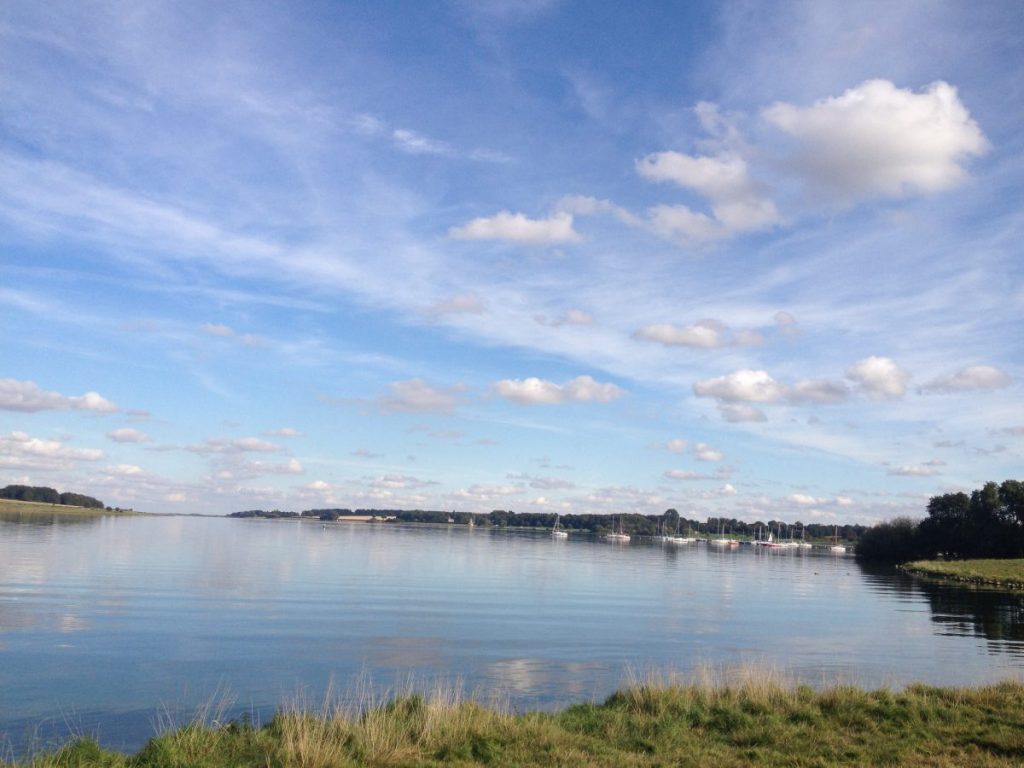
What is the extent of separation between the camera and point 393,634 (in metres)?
34.6

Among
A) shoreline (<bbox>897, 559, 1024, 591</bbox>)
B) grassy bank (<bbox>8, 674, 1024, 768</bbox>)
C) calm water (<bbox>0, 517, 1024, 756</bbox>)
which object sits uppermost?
grassy bank (<bbox>8, 674, 1024, 768</bbox>)

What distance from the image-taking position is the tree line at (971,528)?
11881 centimetres

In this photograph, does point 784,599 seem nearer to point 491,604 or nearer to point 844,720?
point 491,604

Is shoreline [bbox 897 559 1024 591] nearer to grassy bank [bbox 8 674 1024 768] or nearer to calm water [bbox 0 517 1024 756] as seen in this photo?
calm water [bbox 0 517 1024 756]

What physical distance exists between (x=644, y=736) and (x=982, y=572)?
8998 centimetres

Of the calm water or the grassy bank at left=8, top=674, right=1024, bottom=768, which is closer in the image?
the grassy bank at left=8, top=674, right=1024, bottom=768

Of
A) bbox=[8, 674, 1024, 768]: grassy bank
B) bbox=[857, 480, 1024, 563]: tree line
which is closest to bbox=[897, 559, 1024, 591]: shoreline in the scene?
bbox=[857, 480, 1024, 563]: tree line

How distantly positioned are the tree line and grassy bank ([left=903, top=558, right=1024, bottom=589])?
1965 centimetres

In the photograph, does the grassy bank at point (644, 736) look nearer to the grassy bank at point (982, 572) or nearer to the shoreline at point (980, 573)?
the shoreline at point (980, 573)

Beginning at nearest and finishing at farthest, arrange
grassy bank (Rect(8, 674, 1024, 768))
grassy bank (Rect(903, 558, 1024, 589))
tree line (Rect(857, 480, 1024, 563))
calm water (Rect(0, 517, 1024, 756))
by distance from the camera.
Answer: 1. grassy bank (Rect(8, 674, 1024, 768))
2. calm water (Rect(0, 517, 1024, 756))
3. grassy bank (Rect(903, 558, 1024, 589))
4. tree line (Rect(857, 480, 1024, 563))

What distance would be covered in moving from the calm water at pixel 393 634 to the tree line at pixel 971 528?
199ft

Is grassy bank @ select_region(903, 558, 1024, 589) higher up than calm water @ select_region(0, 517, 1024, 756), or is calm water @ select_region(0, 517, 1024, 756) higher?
calm water @ select_region(0, 517, 1024, 756)

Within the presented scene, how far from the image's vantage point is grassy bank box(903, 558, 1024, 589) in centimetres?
7794

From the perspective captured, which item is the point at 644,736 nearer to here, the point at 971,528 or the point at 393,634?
the point at 393,634
